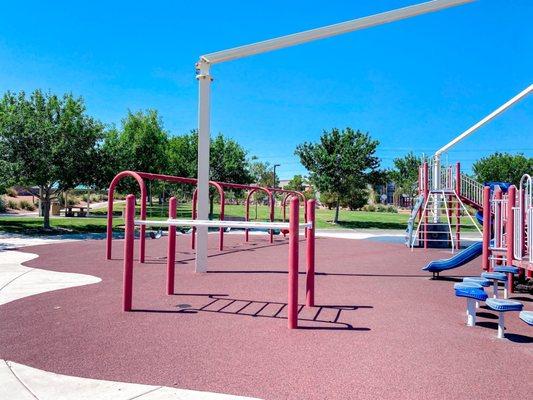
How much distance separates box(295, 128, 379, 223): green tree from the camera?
103ft

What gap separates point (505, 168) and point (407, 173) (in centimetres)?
1209

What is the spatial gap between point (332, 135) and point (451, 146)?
14557 millimetres

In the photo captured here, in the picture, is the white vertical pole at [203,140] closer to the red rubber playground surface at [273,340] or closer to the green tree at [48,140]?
the red rubber playground surface at [273,340]

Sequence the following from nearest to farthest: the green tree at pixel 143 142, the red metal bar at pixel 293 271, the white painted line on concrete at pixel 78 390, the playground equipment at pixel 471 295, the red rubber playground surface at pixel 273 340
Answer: the white painted line on concrete at pixel 78 390 → the red rubber playground surface at pixel 273 340 → the red metal bar at pixel 293 271 → the playground equipment at pixel 471 295 → the green tree at pixel 143 142

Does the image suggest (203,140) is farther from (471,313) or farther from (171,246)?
(471,313)

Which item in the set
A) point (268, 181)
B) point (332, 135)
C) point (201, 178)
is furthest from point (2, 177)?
point (268, 181)

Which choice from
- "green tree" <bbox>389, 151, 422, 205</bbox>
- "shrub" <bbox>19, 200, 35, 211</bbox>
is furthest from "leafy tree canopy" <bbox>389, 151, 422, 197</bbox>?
"shrub" <bbox>19, 200, 35, 211</bbox>

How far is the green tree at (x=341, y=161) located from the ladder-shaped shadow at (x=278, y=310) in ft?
82.2

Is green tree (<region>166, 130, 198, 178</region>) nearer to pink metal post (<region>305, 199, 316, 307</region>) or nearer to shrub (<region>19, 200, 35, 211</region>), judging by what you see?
shrub (<region>19, 200, 35, 211</region>)

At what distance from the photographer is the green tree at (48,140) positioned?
1842cm

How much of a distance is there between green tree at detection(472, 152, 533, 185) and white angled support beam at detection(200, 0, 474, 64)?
175ft

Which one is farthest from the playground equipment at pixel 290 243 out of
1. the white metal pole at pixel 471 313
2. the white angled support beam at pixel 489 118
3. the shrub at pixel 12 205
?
the shrub at pixel 12 205

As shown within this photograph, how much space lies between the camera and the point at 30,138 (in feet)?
61.0

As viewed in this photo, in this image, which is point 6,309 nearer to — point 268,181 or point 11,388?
point 11,388
